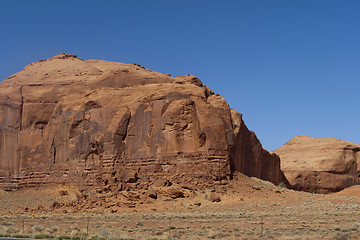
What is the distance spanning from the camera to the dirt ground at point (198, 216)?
1189 inches

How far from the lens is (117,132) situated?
59.9m

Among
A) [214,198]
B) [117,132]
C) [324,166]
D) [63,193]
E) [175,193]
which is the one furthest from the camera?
[324,166]

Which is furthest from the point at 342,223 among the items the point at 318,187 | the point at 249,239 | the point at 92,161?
the point at 318,187

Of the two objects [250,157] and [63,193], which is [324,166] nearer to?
[250,157]

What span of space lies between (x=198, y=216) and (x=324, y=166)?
66.8 m

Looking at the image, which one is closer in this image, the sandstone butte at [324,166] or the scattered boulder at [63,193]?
the scattered boulder at [63,193]

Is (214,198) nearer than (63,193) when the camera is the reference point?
Yes

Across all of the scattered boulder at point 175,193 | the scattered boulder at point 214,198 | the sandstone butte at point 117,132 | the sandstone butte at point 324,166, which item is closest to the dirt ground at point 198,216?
the scattered boulder at point 214,198

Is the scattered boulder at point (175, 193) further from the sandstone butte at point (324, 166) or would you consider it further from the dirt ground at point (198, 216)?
the sandstone butte at point (324, 166)

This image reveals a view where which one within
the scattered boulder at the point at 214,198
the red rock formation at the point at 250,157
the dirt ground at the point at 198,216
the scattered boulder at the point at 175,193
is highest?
the red rock formation at the point at 250,157

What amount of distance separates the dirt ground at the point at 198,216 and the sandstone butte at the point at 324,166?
4603 cm

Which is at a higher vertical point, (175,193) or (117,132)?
(117,132)

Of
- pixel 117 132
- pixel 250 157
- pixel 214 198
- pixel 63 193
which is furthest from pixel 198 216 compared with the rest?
pixel 250 157

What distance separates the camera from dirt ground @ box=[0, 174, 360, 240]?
30.2 m
